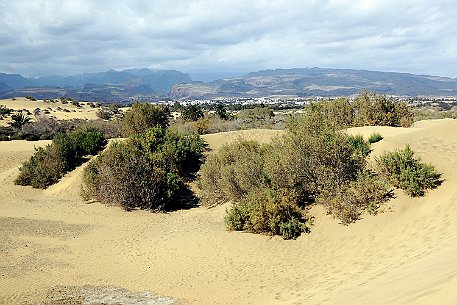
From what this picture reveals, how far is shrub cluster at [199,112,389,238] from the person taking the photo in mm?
14148

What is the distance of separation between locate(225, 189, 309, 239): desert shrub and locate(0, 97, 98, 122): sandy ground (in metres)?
Result: 45.4

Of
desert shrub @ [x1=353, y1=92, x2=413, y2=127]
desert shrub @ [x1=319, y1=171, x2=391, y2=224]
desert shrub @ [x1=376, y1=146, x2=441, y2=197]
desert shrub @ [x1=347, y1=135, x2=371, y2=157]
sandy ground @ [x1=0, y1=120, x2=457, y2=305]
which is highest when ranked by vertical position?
desert shrub @ [x1=353, y1=92, x2=413, y2=127]

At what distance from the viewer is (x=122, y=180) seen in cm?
1939

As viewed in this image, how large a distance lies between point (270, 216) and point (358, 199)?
9.23 ft

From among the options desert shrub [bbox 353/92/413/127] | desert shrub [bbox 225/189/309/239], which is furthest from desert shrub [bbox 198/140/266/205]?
desert shrub [bbox 353/92/413/127]

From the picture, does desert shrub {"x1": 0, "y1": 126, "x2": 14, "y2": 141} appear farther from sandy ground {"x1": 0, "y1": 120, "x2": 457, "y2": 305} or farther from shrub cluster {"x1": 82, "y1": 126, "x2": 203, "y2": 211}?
sandy ground {"x1": 0, "y1": 120, "x2": 457, "y2": 305}

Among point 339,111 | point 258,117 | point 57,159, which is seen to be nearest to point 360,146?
point 339,111

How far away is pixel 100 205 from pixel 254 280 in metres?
11.0

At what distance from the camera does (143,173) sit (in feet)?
64.7

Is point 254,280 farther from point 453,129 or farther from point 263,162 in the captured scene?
point 453,129

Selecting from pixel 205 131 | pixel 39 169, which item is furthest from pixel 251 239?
pixel 205 131

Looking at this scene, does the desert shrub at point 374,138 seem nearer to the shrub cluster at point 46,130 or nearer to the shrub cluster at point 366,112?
the shrub cluster at point 366,112

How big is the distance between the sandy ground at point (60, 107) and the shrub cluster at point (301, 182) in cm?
4371

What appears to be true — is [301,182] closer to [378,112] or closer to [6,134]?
[378,112]
